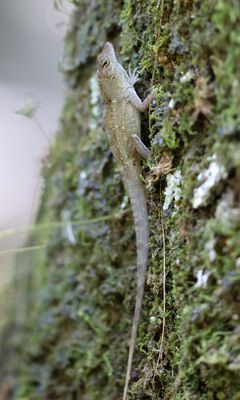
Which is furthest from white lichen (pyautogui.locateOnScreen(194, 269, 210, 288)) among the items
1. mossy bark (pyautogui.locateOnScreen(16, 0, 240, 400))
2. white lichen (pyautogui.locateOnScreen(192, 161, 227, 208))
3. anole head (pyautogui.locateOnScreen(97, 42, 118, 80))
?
anole head (pyautogui.locateOnScreen(97, 42, 118, 80))

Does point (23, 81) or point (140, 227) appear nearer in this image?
point (140, 227)

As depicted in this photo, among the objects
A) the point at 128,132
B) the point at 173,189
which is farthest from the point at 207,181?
the point at 128,132

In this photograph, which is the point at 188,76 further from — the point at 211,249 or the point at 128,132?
the point at 128,132

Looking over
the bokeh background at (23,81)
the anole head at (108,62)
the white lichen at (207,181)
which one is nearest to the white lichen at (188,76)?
the white lichen at (207,181)

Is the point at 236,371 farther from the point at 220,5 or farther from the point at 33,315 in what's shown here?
the point at 33,315

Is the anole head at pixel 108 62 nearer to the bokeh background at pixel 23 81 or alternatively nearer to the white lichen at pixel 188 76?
the white lichen at pixel 188 76

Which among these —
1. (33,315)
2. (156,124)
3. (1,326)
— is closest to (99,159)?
(156,124)

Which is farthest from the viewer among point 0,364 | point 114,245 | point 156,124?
point 0,364
